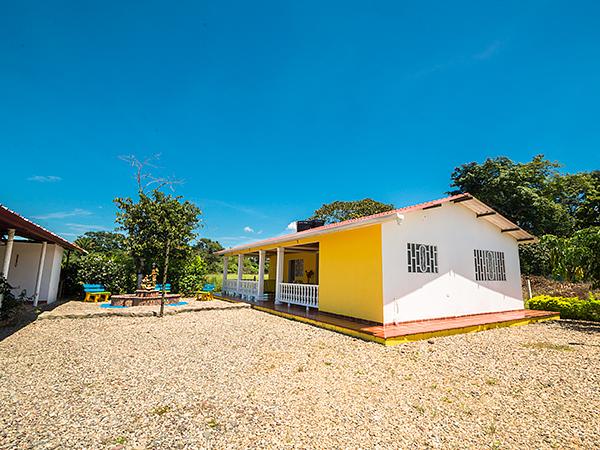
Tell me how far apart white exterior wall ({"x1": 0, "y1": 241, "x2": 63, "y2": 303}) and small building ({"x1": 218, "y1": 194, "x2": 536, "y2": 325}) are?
974 cm

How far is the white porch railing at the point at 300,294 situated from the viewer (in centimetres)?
1012

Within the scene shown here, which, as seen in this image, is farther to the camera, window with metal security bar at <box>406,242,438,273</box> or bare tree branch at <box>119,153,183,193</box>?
bare tree branch at <box>119,153,183,193</box>

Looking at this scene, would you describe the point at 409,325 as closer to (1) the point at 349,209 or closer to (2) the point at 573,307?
(2) the point at 573,307

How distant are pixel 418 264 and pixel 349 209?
24056mm

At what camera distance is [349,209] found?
31891 mm

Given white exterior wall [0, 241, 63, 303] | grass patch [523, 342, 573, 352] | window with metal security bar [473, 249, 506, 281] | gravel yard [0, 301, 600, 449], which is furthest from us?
white exterior wall [0, 241, 63, 303]

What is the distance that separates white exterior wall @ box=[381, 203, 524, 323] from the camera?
7.56 metres

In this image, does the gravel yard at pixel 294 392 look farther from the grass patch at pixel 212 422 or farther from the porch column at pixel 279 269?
the porch column at pixel 279 269

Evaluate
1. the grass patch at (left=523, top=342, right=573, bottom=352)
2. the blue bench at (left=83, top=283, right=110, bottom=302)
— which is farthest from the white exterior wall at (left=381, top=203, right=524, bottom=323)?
the blue bench at (left=83, top=283, right=110, bottom=302)

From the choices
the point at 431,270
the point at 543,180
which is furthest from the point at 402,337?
the point at 543,180

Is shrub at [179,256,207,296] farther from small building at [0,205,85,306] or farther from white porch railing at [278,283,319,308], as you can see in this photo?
white porch railing at [278,283,319,308]

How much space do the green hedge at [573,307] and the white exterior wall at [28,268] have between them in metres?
19.8

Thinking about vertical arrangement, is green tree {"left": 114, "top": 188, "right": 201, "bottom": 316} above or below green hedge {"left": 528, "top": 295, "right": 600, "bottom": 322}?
above

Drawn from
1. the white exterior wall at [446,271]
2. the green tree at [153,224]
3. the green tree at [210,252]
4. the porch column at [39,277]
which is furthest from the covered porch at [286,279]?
the green tree at [210,252]
